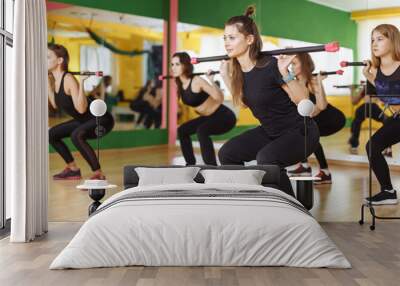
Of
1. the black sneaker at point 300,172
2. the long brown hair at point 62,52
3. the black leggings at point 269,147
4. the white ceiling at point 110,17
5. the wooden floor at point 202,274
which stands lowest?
the wooden floor at point 202,274

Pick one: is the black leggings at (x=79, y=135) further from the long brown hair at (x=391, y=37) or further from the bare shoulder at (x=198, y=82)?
the long brown hair at (x=391, y=37)

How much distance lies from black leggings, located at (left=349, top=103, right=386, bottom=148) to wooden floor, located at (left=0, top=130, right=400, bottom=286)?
0.10m

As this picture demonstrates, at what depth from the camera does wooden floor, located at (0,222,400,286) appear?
14.4 ft

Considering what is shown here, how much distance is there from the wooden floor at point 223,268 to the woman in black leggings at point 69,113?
0.11 m

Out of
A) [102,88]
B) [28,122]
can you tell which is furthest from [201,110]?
[28,122]

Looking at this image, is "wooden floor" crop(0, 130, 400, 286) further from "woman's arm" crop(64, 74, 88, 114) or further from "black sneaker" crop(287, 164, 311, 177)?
"woman's arm" crop(64, 74, 88, 114)

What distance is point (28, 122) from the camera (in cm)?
575

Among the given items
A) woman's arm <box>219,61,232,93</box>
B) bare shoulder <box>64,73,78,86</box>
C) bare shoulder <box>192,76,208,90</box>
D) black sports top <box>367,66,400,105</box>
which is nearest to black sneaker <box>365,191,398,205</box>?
black sports top <box>367,66,400,105</box>

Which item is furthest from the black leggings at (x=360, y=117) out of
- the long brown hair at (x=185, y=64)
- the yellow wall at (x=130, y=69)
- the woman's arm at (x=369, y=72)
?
the yellow wall at (x=130, y=69)

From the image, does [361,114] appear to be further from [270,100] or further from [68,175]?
[68,175]

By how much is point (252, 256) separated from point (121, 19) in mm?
4424

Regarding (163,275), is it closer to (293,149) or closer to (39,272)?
(39,272)

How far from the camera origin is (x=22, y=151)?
5707 mm

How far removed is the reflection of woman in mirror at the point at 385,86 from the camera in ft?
23.8
